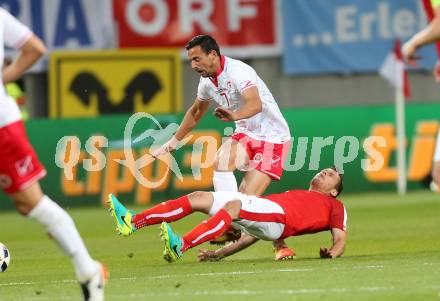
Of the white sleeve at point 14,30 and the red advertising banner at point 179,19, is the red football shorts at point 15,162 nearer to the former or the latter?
the white sleeve at point 14,30

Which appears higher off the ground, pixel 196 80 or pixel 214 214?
pixel 214 214

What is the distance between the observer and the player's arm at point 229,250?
13.5 meters

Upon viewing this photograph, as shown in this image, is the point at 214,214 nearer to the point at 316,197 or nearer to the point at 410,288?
the point at 316,197

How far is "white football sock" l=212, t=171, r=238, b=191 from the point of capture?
14279mm

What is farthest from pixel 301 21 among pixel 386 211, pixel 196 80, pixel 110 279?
pixel 110 279

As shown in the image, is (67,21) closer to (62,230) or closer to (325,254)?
(325,254)

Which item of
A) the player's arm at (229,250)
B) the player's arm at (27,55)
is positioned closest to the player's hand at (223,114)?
the player's arm at (229,250)

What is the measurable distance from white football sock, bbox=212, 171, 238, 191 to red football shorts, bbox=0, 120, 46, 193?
502 centimetres

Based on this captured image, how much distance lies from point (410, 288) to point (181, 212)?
3035 mm

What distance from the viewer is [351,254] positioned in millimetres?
14117

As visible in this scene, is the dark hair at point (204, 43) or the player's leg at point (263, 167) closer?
the dark hair at point (204, 43)

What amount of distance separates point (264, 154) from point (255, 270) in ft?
7.80

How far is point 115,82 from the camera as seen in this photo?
91.5ft

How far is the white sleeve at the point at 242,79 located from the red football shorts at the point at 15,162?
457 centimetres
